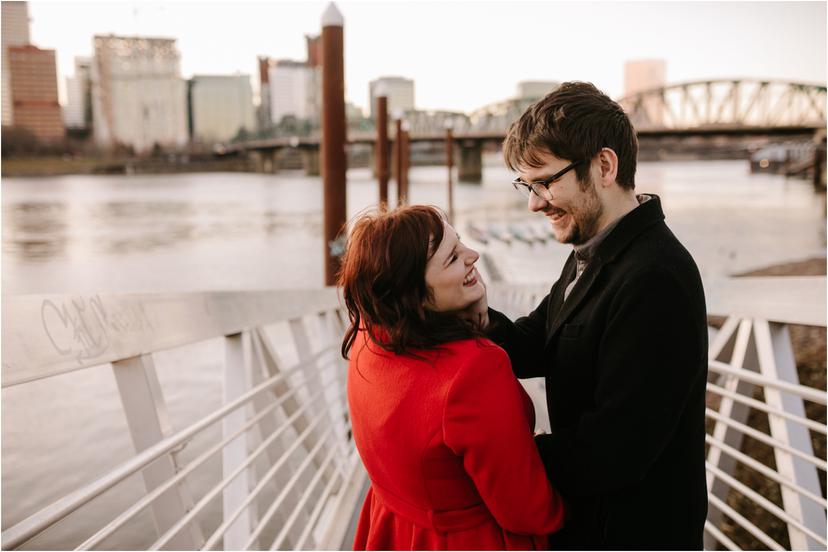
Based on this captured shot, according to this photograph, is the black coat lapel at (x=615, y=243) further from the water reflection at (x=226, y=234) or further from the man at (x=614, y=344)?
the water reflection at (x=226, y=234)

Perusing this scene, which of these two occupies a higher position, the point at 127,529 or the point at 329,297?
the point at 329,297

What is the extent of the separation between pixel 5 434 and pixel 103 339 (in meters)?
8.25

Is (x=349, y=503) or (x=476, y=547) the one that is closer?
(x=476, y=547)

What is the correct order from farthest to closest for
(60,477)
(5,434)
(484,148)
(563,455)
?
1. (484,148)
2. (5,434)
3. (60,477)
4. (563,455)

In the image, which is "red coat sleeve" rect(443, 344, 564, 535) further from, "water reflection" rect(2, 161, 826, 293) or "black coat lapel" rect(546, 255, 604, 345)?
"water reflection" rect(2, 161, 826, 293)

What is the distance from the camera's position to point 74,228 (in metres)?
49.6

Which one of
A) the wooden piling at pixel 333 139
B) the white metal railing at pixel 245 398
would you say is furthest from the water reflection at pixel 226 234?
the white metal railing at pixel 245 398

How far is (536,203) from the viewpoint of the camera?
1.66 meters

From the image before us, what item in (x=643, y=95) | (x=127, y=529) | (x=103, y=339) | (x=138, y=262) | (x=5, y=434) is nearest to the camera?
(x=103, y=339)

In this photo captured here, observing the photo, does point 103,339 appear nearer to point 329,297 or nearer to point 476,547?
point 476,547

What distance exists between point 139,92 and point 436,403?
11548cm

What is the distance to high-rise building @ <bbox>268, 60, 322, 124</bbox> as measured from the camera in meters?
121

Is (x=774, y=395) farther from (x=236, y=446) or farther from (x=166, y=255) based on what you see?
(x=166, y=255)

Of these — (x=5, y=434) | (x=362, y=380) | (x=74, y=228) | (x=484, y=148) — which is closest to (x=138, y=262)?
(x=74, y=228)
